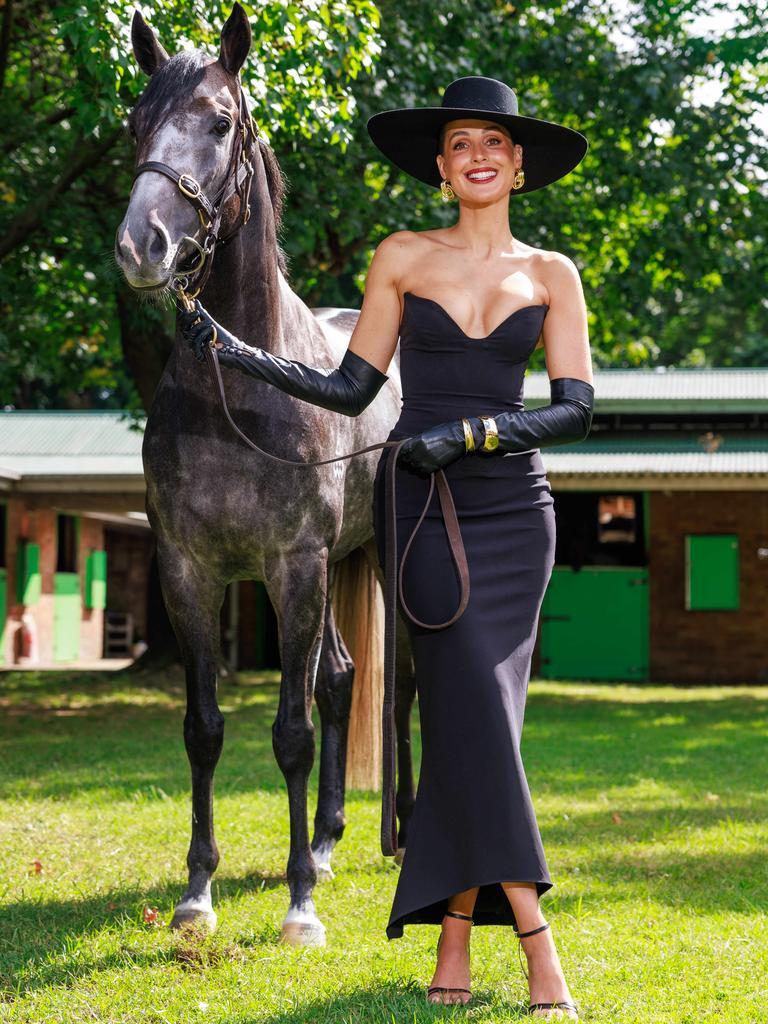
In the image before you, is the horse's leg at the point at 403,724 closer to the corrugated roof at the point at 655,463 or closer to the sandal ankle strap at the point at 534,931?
the sandal ankle strap at the point at 534,931

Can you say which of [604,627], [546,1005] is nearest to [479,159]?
[546,1005]

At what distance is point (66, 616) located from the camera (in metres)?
23.3

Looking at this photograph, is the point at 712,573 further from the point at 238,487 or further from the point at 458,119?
the point at 458,119

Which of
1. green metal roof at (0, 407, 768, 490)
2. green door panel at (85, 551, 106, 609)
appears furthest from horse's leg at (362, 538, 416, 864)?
green door panel at (85, 551, 106, 609)

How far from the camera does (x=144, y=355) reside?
14516 mm

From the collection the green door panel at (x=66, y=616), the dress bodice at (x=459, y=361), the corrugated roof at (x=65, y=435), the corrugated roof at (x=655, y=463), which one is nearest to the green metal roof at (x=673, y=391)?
the corrugated roof at (x=655, y=463)

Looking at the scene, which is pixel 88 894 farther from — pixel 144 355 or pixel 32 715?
pixel 144 355

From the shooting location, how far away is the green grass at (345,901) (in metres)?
3.24

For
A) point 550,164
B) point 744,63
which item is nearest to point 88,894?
point 550,164

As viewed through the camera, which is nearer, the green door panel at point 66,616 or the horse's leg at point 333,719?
the horse's leg at point 333,719

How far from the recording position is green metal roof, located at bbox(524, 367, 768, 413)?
19453 mm

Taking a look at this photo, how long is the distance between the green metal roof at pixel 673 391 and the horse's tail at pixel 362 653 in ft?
43.0

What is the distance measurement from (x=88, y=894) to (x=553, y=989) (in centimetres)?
214

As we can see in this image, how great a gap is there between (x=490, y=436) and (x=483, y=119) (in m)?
0.89
